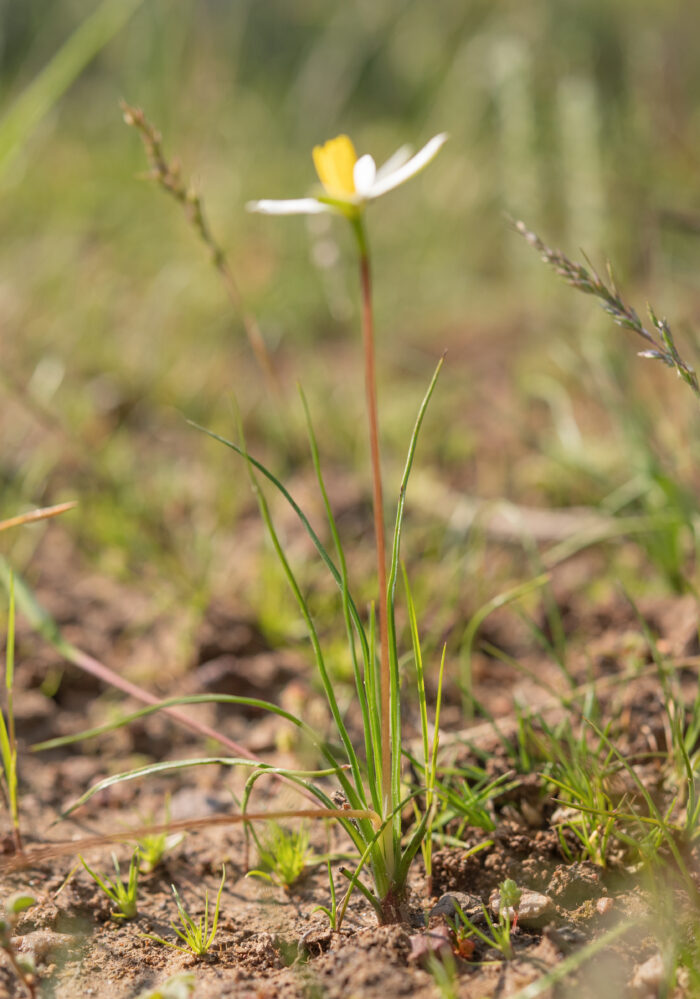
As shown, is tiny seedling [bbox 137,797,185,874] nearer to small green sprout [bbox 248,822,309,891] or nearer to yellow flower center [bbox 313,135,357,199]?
small green sprout [bbox 248,822,309,891]

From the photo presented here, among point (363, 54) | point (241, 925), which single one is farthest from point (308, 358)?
point (363, 54)

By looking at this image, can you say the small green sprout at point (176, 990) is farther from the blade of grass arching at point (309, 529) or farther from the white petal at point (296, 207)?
the white petal at point (296, 207)

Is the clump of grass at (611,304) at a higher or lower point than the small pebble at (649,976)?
higher

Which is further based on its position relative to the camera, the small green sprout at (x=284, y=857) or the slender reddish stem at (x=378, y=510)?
the small green sprout at (x=284, y=857)

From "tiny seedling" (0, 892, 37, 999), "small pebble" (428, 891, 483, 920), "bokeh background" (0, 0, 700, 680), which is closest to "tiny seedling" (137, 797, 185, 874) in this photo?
"tiny seedling" (0, 892, 37, 999)

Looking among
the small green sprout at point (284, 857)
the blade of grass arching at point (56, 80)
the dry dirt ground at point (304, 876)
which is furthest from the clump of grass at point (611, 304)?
the blade of grass arching at point (56, 80)

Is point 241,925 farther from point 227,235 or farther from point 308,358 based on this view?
point 227,235

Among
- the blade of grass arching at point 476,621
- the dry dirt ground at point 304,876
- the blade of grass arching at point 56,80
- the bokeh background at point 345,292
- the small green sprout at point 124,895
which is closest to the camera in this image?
the dry dirt ground at point 304,876

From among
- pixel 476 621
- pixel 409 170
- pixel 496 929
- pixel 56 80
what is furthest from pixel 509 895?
pixel 56 80
